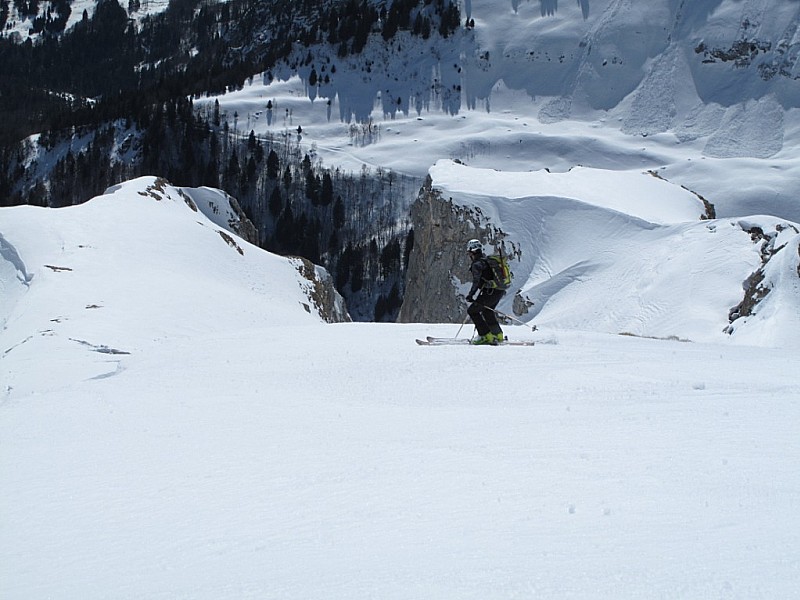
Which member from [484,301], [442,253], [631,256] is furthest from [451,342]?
[442,253]

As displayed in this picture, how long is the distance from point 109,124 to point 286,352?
3945 inches

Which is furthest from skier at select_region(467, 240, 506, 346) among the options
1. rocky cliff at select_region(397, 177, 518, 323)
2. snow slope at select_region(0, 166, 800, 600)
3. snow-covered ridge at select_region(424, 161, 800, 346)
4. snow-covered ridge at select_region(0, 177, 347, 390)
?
rocky cliff at select_region(397, 177, 518, 323)

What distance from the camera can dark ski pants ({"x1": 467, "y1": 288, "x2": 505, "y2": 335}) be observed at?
11242 millimetres

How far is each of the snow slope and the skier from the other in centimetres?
107

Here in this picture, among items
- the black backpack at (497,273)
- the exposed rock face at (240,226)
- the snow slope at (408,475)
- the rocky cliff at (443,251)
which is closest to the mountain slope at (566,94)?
the rocky cliff at (443,251)

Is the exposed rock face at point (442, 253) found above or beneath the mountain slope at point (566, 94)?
beneath

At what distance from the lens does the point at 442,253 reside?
38.0 metres

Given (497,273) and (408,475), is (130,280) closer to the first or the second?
(497,273)

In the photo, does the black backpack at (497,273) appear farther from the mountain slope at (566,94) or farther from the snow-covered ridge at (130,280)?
the mountain slope at (566,94)

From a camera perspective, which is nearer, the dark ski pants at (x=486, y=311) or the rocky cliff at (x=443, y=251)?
the dark ski pants at (x=486, y=311)

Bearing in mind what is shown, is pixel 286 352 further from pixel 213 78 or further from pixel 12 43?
pixel 12 43

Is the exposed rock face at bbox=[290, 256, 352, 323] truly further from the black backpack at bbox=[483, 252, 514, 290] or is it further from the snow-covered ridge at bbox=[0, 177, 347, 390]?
the black backpack at bbox=[483, 252, 514, 290]

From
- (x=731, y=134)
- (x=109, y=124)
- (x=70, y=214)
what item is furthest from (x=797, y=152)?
(x=109, y=124)

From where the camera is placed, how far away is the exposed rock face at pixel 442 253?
3534 centimetres
